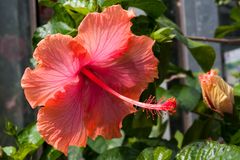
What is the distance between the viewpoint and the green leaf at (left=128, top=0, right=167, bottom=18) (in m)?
0.75

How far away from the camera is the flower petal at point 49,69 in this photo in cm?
54

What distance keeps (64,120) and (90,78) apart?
0.08 meters

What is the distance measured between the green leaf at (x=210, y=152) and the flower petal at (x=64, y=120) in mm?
167

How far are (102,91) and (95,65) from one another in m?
0.05

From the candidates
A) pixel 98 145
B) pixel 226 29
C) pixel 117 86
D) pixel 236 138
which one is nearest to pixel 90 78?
pixel 117 86

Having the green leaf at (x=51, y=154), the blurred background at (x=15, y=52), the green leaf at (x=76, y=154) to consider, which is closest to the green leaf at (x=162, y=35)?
the green leaf at (x=51, y=154)

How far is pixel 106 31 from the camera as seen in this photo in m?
0.56

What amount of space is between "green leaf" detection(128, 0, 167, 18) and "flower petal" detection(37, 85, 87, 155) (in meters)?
0.23

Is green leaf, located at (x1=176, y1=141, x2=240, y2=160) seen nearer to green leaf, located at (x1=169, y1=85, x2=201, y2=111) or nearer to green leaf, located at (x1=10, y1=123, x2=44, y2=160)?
green leaf, located at (x1=10, y1=123, x2=44, y2=160)

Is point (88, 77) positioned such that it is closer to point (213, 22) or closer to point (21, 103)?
point (21, 103)

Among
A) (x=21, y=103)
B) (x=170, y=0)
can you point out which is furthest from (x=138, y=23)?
(x=170, y=0)

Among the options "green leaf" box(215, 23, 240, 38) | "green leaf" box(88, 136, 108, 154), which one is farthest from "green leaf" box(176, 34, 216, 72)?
"green leaf" box(215, 23, 240, 38)

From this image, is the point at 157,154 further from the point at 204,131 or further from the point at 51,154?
the point at 204,131

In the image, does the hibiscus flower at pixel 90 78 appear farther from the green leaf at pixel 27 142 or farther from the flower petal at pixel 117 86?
the green leaf at pixel 27 142
